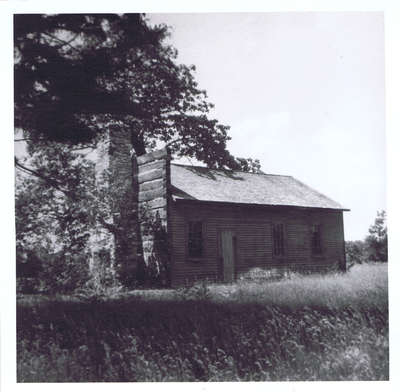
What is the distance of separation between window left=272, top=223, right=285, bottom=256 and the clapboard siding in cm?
20

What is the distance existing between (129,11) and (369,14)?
412 cm

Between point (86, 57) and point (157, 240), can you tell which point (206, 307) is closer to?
point (86, 57)

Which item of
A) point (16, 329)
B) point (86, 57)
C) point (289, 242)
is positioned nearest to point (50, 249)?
point (16, 329)

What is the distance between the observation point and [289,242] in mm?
19453

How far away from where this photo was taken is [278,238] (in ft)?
63.3

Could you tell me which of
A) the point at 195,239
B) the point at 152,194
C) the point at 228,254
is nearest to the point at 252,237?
the point at 228,254

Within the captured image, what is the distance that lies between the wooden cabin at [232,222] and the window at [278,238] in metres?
0.04

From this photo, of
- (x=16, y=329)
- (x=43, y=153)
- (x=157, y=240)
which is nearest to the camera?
(x=16, y=329)

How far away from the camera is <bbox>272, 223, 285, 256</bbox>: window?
19.0 m

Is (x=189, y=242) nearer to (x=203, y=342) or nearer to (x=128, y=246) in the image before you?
(x=128, y=246)

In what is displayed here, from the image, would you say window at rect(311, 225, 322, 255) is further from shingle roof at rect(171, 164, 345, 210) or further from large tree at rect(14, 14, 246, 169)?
large tree at rect(14, 14, 246, 169)

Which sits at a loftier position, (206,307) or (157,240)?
(157,240)

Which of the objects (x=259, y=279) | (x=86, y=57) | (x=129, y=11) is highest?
(x=129, y=11)

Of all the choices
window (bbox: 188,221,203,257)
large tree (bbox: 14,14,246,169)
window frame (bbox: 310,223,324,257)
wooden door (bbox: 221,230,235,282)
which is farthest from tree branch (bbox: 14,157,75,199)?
window frame (bbox: 310,223,324,257)
